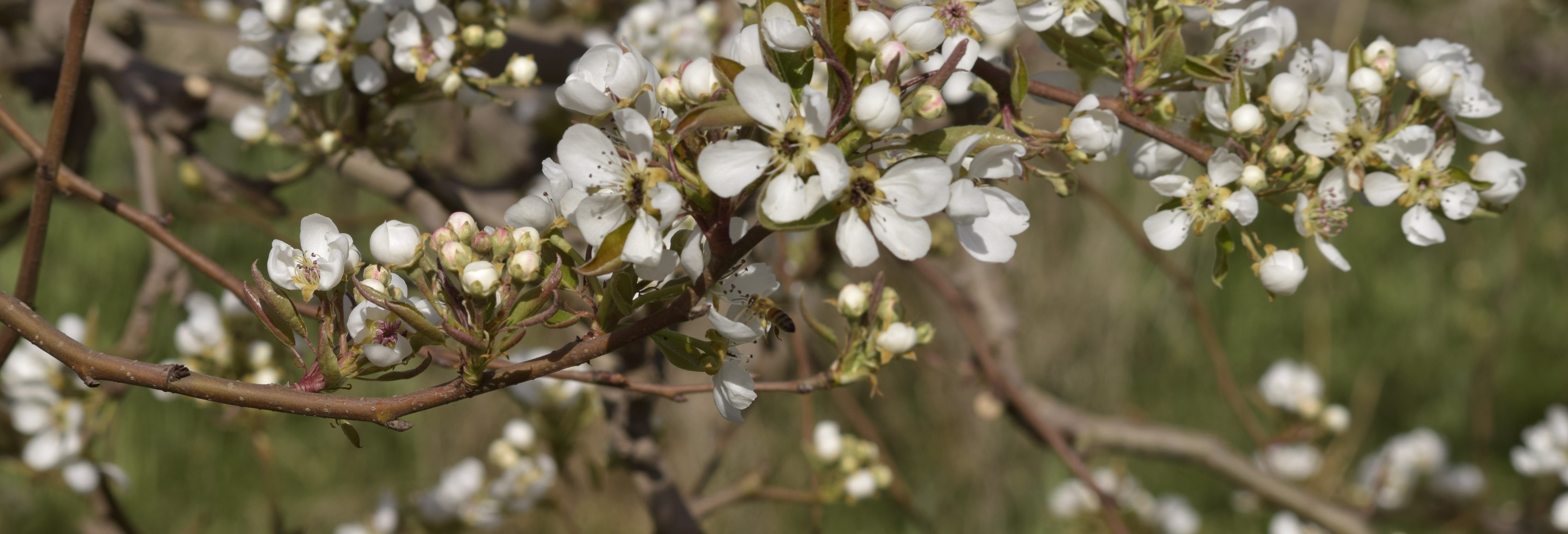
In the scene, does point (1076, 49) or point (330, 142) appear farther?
point (330, 142)

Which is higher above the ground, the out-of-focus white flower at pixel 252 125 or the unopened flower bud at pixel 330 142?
the unopened flower bud at pixel 330 142

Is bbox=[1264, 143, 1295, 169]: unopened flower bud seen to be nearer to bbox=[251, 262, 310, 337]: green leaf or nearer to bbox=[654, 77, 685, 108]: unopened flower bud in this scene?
bbox=[654, 77, 685, 108]: unopened flower bud

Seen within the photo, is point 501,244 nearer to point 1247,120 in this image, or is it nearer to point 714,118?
point 714,118

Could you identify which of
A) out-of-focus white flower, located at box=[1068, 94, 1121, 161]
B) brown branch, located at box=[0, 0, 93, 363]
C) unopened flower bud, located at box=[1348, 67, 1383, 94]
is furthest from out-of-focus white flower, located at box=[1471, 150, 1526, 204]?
brown branch, located at box=[0, 0, 93, 363]

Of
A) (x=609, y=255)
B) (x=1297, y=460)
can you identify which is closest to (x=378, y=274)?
(x=609, y=255)

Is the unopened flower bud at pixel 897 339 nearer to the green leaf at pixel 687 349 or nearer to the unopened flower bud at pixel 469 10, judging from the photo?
the green leaf at pixel 687 349

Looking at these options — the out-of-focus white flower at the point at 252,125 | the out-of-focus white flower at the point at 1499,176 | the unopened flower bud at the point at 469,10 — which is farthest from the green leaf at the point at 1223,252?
the out-of-focus white flower at the point at 252,125

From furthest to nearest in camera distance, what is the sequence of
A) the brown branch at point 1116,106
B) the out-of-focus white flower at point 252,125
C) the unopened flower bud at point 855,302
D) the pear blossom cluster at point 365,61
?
the out-of-focus white flower at point 252,125
the pear blossom cluster at point 365,61
the unopened flower bud at point 855,302
the brown branch at point 1116,106
